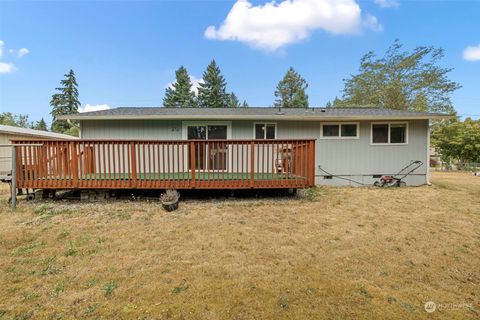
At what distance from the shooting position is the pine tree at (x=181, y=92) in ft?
106

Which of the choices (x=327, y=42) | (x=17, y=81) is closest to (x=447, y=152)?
(x=327, y=42)

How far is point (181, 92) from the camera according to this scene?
106ft

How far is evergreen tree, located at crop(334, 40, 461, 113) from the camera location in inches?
771

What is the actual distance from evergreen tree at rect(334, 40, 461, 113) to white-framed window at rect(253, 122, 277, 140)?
1782cm

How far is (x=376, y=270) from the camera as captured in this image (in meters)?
2.81

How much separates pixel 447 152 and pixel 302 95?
18.2 meters

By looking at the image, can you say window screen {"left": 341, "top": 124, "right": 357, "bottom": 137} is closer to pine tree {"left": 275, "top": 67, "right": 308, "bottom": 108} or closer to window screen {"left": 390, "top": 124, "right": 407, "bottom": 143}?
window screen {"left": 390, "top": 124, "right": 407, "bottom": 143}

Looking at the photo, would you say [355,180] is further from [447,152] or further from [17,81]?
[17,81]

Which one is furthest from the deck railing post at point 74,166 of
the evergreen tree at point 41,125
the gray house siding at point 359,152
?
the evergreen tree at point 41,125

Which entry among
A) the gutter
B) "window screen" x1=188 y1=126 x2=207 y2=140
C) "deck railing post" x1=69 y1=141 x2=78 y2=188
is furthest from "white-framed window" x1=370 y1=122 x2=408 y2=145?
"deck railing post" x1=69 y1=141 x2=78 y2=188

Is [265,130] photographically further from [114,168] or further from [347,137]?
[114,168]

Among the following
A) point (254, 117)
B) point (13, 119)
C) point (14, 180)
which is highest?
point (13, 119)

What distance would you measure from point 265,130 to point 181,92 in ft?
87.5

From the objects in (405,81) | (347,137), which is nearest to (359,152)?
(347,137)
